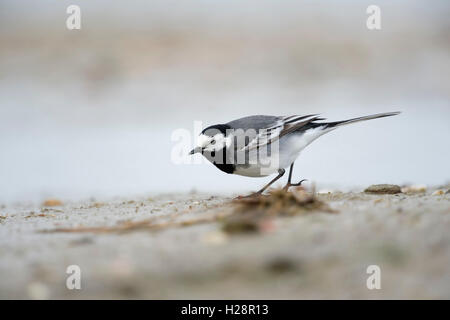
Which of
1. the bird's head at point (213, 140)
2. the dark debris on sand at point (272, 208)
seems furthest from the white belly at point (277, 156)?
the dark debris on sand at point (272, 208)

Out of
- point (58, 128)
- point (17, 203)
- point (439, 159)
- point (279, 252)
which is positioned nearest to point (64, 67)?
point (58, 128)

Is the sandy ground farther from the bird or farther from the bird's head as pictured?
A: the bird's head

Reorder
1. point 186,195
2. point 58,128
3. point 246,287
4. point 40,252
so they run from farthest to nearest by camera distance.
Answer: point 58,128 < point 186,195 < point 40,252 < point 246,287

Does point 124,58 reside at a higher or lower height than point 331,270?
higher

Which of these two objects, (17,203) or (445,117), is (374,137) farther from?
(17,203)

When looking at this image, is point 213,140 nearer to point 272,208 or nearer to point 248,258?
point 272,208

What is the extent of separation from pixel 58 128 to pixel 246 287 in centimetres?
902

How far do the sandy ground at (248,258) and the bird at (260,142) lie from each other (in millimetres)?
1852

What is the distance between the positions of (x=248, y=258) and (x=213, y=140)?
3.21 m

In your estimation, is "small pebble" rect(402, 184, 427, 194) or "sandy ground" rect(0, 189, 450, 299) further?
"small pebble" rect(402, 184, 427, 194)

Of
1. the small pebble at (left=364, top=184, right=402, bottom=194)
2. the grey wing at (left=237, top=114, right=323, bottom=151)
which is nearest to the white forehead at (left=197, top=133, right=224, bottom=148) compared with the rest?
the grey wing at (left=237, top=114, right=323, bottom=151)

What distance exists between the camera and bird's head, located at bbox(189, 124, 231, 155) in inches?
263

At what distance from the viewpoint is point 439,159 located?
9.30 metres

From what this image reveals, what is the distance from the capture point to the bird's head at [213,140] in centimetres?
669
